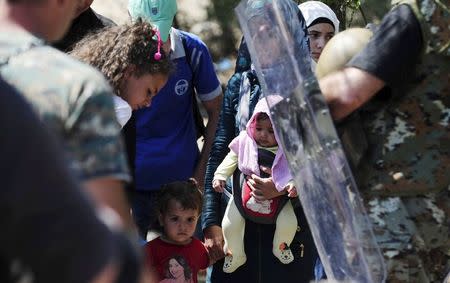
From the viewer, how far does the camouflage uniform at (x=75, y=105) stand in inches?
69.9

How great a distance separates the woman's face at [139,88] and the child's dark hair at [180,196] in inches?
44.8

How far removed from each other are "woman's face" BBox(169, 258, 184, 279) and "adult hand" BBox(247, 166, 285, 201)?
49 cm

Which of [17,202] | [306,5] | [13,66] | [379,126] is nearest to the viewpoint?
[17,202]

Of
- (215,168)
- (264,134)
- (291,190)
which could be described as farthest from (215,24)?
(291,190)

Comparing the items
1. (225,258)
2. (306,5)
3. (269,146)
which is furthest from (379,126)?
(306,5)

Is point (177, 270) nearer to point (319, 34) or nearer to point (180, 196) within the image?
point (180, 196)

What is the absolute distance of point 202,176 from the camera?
5047mm

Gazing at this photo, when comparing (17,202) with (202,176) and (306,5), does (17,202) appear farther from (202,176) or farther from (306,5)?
(306,5)

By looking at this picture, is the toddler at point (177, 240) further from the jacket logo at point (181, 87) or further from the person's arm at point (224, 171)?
the jacket logo at point (181, 87)

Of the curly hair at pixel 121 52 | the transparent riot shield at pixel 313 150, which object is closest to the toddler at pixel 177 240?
the curly hair at pixel 121 52

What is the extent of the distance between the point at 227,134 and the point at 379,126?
1.60m

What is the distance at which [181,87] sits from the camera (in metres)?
4.97

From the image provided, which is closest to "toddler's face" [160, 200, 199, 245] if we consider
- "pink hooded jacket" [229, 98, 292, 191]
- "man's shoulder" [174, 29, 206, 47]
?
"pink hooded jacket" [229, 98, 292, 191]

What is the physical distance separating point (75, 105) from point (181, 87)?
318cm
